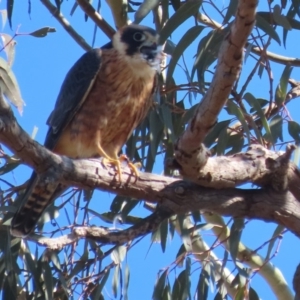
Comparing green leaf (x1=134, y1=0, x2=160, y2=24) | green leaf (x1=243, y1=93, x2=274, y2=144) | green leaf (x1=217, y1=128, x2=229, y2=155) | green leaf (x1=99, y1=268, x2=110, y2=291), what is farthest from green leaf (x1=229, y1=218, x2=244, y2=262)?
green leaf (x1=134, y1=0, x2=160, y2=24)

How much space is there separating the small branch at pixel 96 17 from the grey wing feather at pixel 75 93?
52 cm

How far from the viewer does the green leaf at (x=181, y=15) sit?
10.4ft

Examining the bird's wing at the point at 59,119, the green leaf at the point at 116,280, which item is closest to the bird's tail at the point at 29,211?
the bird's wing at the point at 59,119

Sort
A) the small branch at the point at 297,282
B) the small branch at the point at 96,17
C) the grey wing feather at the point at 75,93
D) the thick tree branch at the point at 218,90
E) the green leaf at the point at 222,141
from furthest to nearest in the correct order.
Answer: the small branch at the point at 96,17 < the grey wing feather at the point at 75,93 < the green leaf at the point at 222,141 < the small branch at the point at 297,282 < the thick tree branch at the point at 218,90

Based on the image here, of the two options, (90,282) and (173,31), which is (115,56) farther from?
(90,282)

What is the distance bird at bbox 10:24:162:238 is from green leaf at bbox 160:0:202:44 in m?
0.30

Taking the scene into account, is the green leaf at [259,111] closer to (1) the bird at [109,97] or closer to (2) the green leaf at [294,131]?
(2) the green leaf at [294,131]

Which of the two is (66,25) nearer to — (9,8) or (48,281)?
(9,8)

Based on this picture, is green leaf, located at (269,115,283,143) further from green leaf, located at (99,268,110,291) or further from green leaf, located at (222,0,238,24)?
green leaf, located at (99,268,110,291)

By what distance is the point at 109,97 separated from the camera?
346cm

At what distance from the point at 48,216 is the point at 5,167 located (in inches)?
16.3

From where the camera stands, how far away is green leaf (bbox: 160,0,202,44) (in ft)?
10.4

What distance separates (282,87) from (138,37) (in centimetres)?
65

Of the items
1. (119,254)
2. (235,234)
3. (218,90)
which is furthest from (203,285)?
(218,90)
